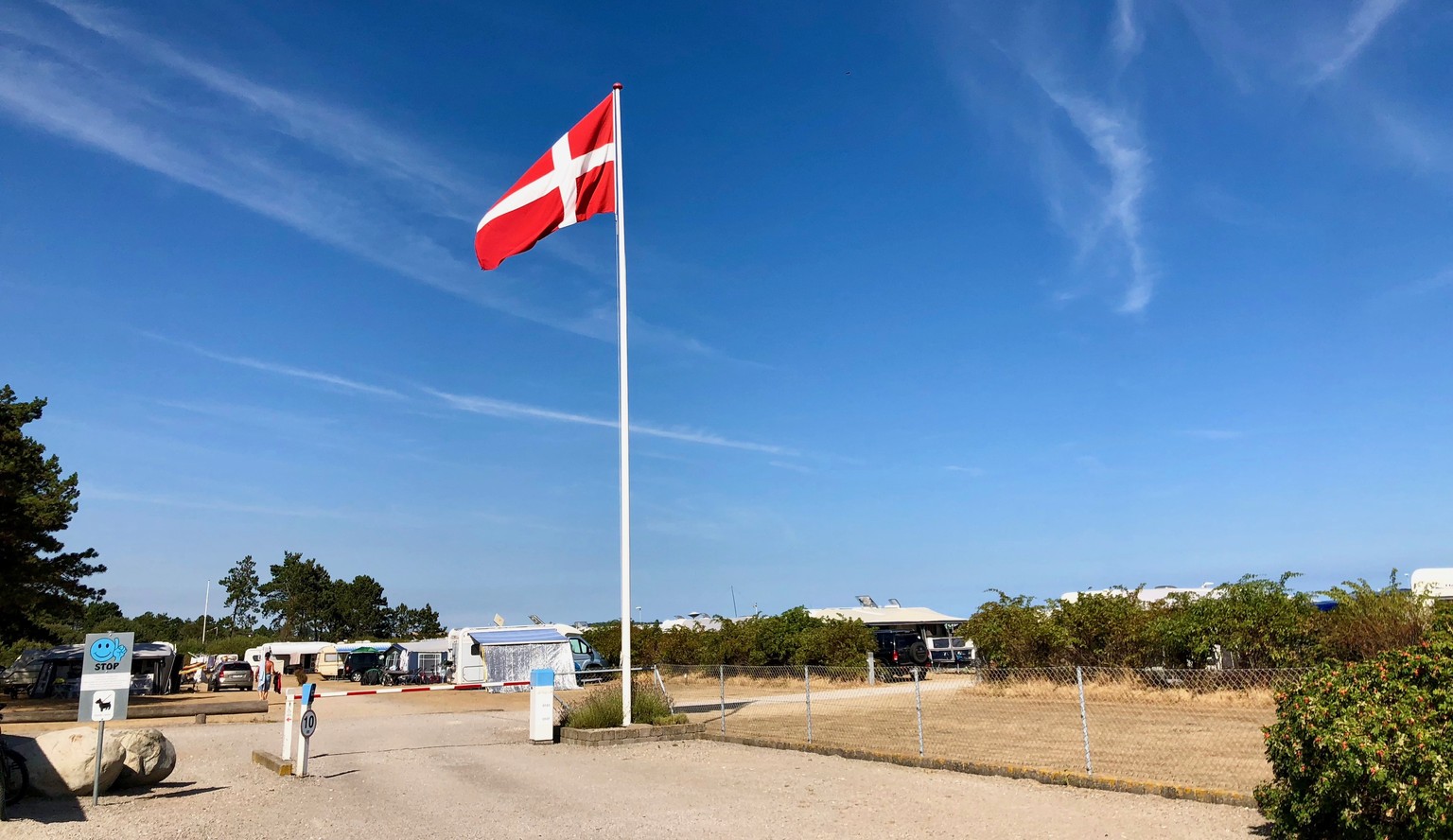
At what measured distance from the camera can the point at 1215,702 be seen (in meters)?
18.8

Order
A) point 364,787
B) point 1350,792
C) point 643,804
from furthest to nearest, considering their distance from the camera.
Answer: point 364,787 < point 643,804 < point 1350,792

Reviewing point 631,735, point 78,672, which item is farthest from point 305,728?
point 78,672

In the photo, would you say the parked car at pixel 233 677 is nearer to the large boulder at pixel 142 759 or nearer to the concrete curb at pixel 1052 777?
the large boulder at pixel 142 759

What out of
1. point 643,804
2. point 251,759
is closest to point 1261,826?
point 643,804

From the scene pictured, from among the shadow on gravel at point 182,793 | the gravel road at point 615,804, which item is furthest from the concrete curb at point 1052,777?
the shadow on gravel at point 182,793

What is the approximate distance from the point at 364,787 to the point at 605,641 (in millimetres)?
39523

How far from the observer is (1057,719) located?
18.4 metres

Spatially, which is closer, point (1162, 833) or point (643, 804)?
point (1162, 833)

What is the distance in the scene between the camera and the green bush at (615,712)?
56.1 ft

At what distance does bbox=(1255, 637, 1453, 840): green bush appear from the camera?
6.02 metres

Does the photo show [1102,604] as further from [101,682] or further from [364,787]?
[101,682]

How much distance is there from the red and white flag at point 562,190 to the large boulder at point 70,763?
9767mm

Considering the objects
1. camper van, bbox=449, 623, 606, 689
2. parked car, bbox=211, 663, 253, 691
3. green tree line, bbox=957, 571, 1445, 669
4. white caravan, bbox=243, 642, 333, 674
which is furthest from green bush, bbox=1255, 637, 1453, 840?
white caravan, bbox=243, 642, 333, 674

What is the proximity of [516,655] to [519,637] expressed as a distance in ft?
3.60
